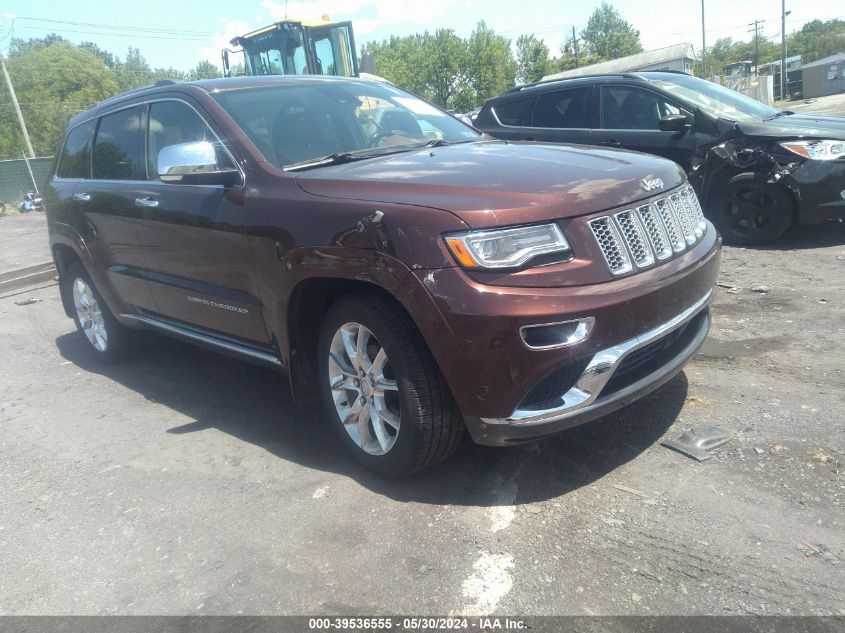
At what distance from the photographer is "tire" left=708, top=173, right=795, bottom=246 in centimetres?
639

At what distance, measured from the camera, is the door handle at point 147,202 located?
164 inches

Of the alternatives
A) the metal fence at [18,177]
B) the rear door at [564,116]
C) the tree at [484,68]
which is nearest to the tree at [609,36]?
the tree at [484,68]

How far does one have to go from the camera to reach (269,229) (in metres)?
3.34

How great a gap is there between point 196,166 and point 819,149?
5439mm

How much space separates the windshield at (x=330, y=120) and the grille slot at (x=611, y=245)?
4.80 ft

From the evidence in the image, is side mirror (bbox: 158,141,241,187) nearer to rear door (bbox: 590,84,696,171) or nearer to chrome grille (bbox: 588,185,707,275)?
chrome grille (bbox: 588,185,707,275)

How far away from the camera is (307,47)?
13.5 metres

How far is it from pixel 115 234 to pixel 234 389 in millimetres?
1321

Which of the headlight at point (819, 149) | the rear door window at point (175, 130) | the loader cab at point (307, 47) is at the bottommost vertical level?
the headlight at point (819, 149)

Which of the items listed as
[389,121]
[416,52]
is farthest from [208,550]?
[416,52]

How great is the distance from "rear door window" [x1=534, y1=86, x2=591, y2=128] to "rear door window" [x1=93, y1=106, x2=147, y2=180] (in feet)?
15.1

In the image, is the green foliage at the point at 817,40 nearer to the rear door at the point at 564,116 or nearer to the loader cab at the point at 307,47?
the loader cab at the point at 307,47

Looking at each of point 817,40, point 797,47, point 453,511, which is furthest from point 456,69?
point 453,511

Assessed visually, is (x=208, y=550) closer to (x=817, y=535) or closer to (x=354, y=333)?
(x=354, y=333)
